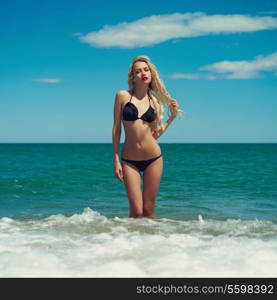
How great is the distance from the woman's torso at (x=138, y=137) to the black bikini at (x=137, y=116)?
3 cm

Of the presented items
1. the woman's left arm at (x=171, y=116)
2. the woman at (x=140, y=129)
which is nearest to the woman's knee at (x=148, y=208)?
the woman at (x=140, y=129)

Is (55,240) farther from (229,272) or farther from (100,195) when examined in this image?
(100,195)

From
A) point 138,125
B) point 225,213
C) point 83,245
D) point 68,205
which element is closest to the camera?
point 83,245

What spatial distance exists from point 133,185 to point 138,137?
733 millimetres

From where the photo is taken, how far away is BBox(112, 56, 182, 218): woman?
6.70 meters

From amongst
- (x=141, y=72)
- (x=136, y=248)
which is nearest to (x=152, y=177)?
(x=141, y=72)

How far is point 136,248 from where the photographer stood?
529 cm

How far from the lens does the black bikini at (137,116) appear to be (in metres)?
6.66

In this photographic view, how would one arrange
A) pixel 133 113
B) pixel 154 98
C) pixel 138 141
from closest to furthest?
pixel 133 113, pixel 138 141, pixel 154 98

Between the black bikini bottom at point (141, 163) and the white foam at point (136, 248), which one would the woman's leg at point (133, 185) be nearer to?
the black bikini bottom at point (141, 163)

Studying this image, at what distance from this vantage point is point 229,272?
439cm

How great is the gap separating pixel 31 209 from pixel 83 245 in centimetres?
488

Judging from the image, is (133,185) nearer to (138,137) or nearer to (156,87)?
(138,137)
